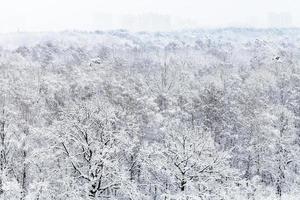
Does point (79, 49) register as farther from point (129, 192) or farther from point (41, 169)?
point (129, 192)

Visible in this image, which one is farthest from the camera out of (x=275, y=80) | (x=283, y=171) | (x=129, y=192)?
(x=275, y=80)

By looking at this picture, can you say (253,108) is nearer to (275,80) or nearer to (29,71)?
(275,80)

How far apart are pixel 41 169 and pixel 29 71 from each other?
51145 millimetres

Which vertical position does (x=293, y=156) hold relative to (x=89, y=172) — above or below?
below

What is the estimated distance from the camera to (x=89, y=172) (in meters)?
33.2

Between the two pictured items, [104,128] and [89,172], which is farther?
[104,128]

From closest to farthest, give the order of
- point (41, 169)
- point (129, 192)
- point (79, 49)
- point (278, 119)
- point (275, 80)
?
point (129, 192), point (41, 169), point (278, 119), point (275, 80), point (79, 49)

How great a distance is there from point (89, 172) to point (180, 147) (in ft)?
26.5

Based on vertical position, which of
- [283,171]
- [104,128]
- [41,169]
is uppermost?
[104,128]

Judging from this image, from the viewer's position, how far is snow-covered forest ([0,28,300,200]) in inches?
1339

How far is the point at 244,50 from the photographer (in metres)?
200

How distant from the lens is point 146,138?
61562 mm

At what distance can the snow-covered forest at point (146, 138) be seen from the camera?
34.0m

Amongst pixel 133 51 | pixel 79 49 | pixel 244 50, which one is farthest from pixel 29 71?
pixel 244 50
